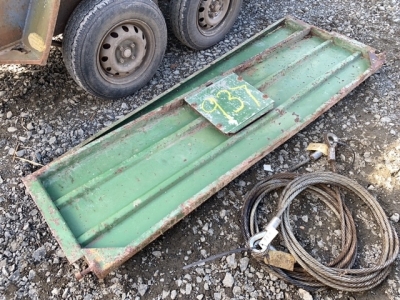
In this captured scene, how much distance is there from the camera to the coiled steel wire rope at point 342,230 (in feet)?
7.71

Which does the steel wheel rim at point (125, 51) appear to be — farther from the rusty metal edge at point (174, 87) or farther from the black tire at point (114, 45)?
the rusty metal edge at point (174, 87)

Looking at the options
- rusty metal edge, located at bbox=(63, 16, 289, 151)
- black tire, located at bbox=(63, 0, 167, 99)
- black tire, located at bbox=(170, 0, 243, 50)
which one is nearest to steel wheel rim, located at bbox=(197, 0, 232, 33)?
black tire, located at bbox=(170, 0, 243, 50)

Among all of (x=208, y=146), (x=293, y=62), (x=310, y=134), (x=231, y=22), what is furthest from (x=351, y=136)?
(x=231, y=22)

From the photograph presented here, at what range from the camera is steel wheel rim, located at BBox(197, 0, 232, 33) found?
3633 mm

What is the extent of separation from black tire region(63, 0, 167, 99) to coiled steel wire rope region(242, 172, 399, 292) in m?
1.42

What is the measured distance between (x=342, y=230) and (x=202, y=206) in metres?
0.94

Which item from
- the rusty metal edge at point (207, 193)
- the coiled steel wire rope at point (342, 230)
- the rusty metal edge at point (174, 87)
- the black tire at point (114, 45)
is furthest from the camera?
the rusty metal edge at point (174, 87)

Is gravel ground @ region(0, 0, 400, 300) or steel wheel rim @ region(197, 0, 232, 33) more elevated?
steel wheel rim @ region(197, 0, 232, 33)

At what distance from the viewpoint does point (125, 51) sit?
3.13m

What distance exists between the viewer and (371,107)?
341 centimetres

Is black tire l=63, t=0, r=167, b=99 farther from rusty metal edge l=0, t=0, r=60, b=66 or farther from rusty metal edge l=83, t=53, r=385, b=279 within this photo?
rusty metal edge l=83, t=53, r=385, b=279

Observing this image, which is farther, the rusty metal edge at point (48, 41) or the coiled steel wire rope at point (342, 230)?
the rusty metal edge at point (48, 41)

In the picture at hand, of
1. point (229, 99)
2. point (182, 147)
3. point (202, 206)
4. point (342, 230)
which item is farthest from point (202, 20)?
point (342, 230)

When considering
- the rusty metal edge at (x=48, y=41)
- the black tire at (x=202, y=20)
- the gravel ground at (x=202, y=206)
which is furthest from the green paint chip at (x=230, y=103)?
the rusty metal edge at (x=48, y=41)
